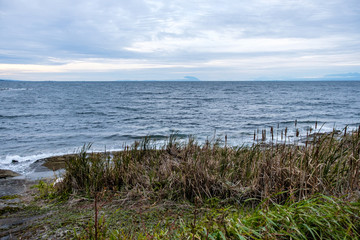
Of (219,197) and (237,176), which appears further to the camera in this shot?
(237,176)

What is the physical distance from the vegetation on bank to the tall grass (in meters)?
0.02

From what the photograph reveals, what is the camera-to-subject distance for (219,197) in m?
4.25

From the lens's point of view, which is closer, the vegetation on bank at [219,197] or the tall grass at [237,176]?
the vegetation on bank at [219,197]

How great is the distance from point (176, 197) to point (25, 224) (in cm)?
245

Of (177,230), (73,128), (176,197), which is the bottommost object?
(73,128)

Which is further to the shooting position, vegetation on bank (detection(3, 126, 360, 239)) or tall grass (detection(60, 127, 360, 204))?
tall grass (detection(60, 127, 360, 204))

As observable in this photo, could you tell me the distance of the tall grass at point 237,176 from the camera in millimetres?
3840

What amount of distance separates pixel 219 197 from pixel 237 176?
69cm

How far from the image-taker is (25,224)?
3.92 meters

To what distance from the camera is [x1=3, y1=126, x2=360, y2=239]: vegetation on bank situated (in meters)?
2.52

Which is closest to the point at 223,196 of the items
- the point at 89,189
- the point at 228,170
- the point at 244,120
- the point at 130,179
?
the point at 228,170

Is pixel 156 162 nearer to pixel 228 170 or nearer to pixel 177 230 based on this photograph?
pixel 228 170

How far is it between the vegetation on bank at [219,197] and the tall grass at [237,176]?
0.02 meters

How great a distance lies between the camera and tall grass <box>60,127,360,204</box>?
3.84 meters
